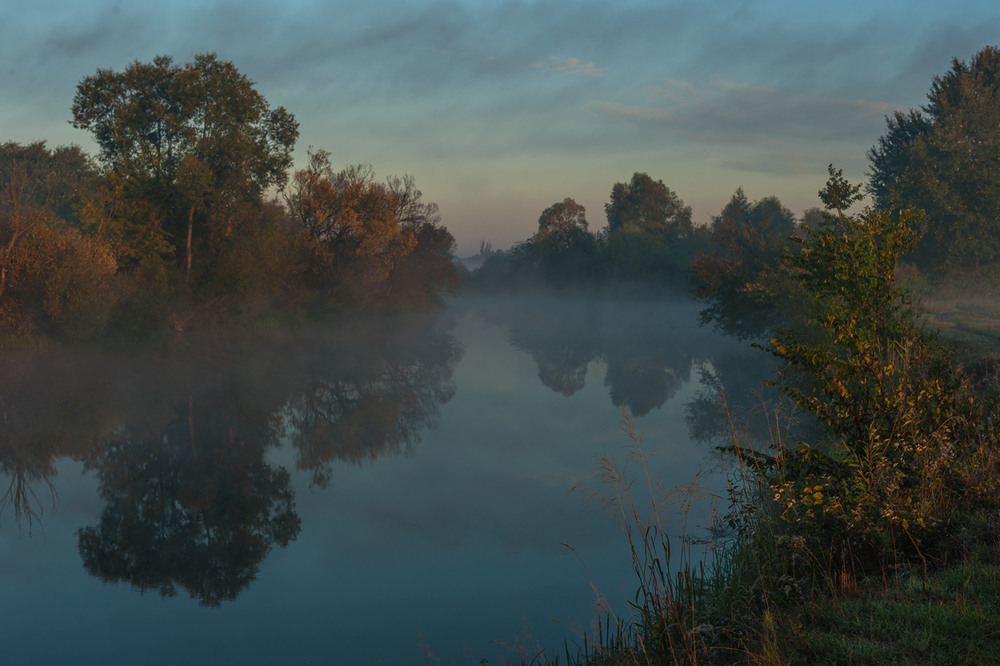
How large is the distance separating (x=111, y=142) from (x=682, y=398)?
33.8 metres

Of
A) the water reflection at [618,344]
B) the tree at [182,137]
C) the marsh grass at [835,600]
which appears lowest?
the water reflection at [618,344]

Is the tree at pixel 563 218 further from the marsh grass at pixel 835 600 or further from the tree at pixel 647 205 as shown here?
the marsh grass at pixel 835 600

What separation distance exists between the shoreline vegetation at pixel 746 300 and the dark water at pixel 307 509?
4.64 feet

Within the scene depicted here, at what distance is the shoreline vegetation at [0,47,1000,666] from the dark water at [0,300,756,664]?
1.41m

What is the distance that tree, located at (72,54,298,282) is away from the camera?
A: 37.3m

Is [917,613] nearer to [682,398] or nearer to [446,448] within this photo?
[446,448]

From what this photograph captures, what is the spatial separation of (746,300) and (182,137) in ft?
104

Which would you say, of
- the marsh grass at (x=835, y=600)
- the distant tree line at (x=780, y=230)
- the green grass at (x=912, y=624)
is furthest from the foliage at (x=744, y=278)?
the green grass at (x=912, y=624)

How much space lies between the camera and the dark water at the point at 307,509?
882 cm

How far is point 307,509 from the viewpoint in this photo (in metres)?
13.5

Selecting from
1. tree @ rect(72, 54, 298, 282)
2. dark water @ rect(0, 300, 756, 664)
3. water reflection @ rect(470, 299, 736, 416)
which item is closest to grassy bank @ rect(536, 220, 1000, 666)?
dark water @ rect(0, 300, 756, 664)

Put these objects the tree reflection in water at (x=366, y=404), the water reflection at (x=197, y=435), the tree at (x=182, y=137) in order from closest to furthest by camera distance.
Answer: the water reflection at (x=197, y=435) < the tree reflection in water at (x=366, y=404) < the tree at (x=182, y=137)

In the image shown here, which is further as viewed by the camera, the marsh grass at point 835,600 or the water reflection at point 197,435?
the water reflection at point 197,435

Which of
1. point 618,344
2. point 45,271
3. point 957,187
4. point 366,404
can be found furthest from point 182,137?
point 957,187
